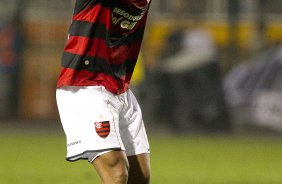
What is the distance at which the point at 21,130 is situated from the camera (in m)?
20.2

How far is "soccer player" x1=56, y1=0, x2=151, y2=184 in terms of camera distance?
6.88 m

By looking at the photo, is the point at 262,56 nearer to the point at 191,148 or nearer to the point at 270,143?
the point at 270,143

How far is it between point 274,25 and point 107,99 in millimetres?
14018

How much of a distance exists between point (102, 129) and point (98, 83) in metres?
0.34

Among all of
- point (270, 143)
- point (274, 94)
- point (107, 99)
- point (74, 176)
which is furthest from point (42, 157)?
point (107, 99)

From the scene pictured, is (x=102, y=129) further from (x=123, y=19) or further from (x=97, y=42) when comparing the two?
(x=123, y=19)

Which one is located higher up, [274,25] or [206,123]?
[274,25]

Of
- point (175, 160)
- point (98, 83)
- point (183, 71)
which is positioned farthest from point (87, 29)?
point (183, 71)

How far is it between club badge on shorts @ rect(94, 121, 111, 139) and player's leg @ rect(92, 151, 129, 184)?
0.44 ft

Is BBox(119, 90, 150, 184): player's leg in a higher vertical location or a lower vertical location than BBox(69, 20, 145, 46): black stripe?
lower

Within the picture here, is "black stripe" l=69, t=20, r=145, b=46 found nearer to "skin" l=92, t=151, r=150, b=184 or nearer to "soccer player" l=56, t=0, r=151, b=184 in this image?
"soccer player" l=56, t=0, r=151, b=184

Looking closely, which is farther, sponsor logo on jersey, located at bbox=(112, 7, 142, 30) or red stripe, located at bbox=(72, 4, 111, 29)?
sponsor logo on jersey, located at bbox=(112, 7, 142, 30)

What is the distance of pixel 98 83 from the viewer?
7078mm

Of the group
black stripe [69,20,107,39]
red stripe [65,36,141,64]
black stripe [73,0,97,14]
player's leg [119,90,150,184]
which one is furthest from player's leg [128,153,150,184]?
black stripe [73,0,97,14]
